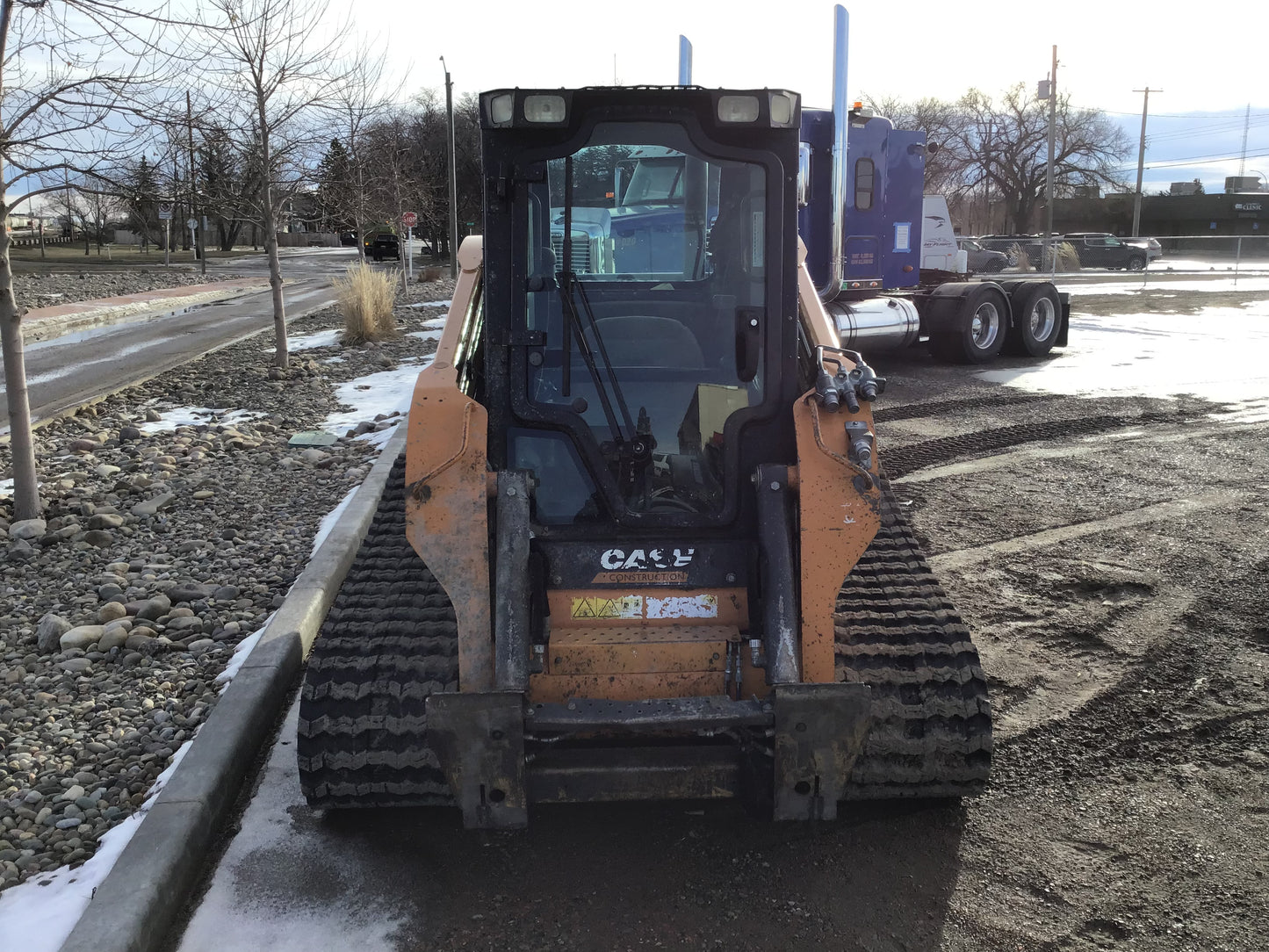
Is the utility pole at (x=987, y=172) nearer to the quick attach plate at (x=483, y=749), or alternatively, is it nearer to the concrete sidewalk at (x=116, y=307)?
the concrete sidewalk at (x=116, y=307)

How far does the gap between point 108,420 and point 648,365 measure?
8247mm

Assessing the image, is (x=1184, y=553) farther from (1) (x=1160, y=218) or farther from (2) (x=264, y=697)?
(1) (x=1160, y=218)

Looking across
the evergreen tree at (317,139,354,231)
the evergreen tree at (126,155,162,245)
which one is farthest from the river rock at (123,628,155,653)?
the evergreen tree at (317,139,354,231)

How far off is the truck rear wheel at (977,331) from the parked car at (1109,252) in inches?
1187

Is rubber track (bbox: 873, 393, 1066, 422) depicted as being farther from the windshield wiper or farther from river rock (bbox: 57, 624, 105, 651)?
river rock (bbox: 57, 624, 105, 651)

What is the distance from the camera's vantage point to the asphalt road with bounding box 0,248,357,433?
12477 mm

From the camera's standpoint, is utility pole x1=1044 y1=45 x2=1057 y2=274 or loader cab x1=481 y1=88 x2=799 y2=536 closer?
loader cab x1=481 y1=88 x2=799 y2=536

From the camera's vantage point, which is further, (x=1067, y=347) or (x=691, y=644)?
(x=1067, y=347)

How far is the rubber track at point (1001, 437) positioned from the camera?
9.13 meters

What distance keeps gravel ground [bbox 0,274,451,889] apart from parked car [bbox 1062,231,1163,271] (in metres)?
39.4

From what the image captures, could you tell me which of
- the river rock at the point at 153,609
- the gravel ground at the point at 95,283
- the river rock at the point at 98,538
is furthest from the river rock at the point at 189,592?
the gravel ground at the point at 95,283

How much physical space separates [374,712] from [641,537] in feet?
3.54

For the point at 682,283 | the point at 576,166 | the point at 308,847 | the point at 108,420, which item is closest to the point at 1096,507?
the point at 682,283

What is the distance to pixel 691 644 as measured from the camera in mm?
3578
